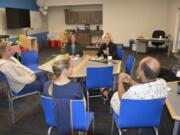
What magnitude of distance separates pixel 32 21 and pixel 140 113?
832 centimetres

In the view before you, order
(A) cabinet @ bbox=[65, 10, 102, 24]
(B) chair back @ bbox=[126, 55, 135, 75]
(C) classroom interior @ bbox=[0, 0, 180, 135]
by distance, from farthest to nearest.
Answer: (A) cabinet @ bbox=[65, 10, 102, 24] → (C) classroom interior @ bbox=[0, 0, 180, 135] → (B) chair back @ bbox=[126, 55, 135, 75]

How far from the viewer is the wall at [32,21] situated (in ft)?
23.5

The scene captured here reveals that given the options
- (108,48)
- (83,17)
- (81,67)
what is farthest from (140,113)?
(83,17)

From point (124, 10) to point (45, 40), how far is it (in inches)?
172

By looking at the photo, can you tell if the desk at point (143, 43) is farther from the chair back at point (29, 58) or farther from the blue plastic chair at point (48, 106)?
the blue plastic chair at point (48, 106)

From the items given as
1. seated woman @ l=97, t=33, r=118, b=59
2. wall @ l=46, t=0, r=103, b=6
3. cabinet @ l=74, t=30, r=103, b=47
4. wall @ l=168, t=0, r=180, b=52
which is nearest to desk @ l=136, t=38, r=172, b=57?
wall @ l=168, t=0, r=180, b=52

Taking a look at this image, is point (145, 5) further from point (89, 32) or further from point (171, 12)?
point (89, 32)

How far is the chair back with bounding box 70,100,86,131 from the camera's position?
1545 millimetres

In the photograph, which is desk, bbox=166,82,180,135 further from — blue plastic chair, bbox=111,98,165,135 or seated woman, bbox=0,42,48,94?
seated woman, bbox=0,42,48,94

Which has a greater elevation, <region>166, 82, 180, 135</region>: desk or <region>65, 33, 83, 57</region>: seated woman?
<region>65, 33, 83, 57</region>: seated woman

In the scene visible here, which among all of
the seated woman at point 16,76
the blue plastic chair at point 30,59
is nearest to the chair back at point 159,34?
the blue plastic chair at point 30,59

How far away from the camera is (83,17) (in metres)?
9.98

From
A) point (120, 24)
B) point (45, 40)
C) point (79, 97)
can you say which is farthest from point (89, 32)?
point (79, 97)

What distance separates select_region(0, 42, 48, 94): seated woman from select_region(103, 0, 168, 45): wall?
712cm
